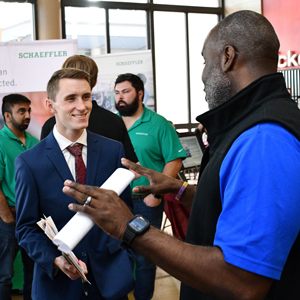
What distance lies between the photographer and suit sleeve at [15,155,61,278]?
1.68 meters

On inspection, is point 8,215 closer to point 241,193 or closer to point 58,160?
point 58,160

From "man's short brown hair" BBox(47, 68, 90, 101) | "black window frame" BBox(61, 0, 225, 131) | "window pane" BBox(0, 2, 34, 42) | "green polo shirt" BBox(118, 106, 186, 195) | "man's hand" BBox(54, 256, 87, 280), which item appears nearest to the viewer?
"man's hand" BBox(54, 256, 87, 280)

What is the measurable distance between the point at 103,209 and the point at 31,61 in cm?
309

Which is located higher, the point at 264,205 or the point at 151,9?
the point at 151,9

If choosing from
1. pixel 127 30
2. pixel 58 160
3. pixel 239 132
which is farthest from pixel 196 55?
pixel 239 132

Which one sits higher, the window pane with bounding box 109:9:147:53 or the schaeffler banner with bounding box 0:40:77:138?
the window pane with bounding box 109:9:147:53

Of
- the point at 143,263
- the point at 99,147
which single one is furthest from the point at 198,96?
the point at 99,147

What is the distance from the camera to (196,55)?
29.2 ft

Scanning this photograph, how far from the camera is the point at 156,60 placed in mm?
8477

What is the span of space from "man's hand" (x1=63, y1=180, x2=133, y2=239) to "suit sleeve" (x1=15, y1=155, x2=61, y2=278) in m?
0.73

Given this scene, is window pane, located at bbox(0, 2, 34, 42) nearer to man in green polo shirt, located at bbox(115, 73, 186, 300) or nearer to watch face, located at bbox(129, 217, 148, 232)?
man in green polo shirt, located at bbox(115, 73, 186, 300)

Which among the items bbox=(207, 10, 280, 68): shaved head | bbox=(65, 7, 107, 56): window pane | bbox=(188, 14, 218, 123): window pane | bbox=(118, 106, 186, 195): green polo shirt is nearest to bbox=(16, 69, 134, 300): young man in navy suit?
bbox=(207, 10, 280, 68): shaved head

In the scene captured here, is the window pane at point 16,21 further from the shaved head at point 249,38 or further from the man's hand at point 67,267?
the shaved head at point 249,38

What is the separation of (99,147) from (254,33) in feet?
3.41
